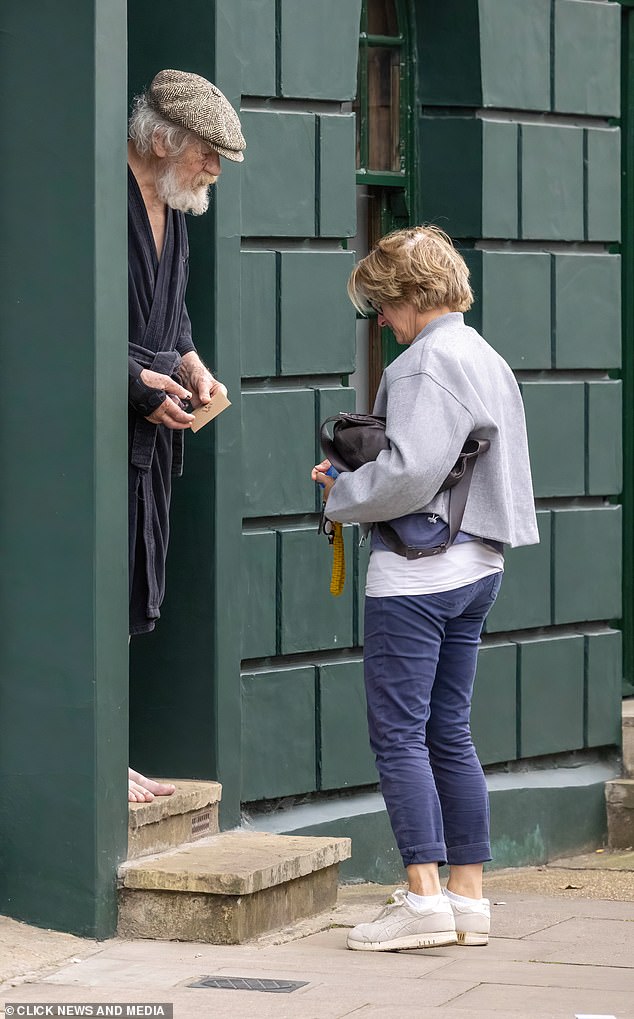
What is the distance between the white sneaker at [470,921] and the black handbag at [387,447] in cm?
101

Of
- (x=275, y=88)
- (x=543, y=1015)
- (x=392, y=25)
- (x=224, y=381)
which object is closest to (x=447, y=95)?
(x=392, y=25)

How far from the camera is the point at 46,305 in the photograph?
17.8ft

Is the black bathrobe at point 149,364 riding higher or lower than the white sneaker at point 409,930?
higher

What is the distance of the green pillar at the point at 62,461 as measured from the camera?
5363 mm

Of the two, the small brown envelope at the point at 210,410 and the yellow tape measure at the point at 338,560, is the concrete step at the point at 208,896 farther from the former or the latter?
the small brown envelope at the point at 210,410

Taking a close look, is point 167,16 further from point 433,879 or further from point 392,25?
point 433,879

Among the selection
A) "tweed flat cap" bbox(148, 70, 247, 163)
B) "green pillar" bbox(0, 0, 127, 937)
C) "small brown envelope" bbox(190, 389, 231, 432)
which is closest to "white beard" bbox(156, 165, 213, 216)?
"tweed flat cap" bbox(148, 70, 247, 163)

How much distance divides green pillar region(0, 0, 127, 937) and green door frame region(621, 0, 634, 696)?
12.4 feet

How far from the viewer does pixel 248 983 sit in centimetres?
494

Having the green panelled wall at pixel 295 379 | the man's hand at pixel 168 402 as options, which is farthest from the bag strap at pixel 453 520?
the green panelled wall at pixel 295 379

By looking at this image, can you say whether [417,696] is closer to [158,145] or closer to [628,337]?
[158,145]

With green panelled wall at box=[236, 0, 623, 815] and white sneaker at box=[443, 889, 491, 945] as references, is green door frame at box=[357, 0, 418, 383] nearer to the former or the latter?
green panelled wall at box=[236, 0, 623, 815]

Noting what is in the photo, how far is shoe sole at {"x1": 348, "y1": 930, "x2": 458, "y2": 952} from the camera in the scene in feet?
17.3

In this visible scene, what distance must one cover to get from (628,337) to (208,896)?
4245mm
